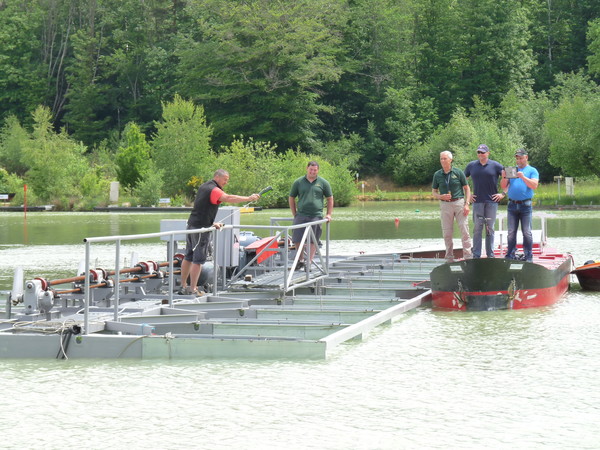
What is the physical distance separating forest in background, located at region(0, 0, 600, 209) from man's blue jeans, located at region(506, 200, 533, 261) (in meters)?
42.1

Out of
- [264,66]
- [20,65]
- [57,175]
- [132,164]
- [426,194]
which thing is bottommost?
[426,194]

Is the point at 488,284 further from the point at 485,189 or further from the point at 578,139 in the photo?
the point at 578,139

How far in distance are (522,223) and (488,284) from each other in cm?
130

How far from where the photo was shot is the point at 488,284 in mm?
13195

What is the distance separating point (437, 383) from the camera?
872cm

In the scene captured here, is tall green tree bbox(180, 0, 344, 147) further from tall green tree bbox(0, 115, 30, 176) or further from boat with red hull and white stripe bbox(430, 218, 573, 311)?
boat with red hull and white stripe bbox(430, 218, 573, 311)

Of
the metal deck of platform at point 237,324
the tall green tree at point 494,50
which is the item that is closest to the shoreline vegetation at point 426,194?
the tall green tree at point 494,50

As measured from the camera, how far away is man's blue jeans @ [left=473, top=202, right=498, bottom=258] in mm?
13547

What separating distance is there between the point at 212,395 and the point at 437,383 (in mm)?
2013

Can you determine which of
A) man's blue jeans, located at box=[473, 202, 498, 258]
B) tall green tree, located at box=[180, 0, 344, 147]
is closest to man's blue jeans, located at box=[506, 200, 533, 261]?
man's blue jeans, located at box=[473, 202, 498, 258]

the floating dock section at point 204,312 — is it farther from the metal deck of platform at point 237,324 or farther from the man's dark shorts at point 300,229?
the man's dark shorts at point 300,229

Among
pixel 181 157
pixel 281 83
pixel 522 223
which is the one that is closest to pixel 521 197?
pixel 522 223

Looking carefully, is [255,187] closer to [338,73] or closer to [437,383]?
[338,73]

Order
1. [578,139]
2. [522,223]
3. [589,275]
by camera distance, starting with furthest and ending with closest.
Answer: [578,139] < [589,275] < [522,223]
